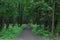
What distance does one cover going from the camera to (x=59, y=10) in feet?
74.7

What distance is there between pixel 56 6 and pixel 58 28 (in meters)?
2.88

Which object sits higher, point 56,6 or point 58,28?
point 56,6

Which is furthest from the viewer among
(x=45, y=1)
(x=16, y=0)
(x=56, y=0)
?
(x=45, y=1)

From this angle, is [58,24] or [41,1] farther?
[41,1]

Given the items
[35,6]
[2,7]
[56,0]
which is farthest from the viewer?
[35,6]

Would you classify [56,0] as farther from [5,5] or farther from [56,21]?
[5,5]

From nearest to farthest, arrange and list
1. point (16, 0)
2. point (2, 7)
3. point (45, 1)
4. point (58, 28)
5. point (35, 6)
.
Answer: point (16, 0), point (2, 7), point (58, 28), point (45, 1), point (35, 6)

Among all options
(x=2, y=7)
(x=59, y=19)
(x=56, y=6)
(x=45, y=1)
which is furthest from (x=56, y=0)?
(x=2, y=7)

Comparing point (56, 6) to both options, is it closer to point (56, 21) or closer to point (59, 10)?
point (59, 10)

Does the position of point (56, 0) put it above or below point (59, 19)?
above

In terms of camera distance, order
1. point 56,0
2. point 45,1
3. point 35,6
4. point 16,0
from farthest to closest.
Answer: point 35,6, point 45,1, point 56,0, point 16,0

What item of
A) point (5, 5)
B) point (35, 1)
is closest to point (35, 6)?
point (35, 1)

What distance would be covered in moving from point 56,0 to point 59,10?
5.00 feet

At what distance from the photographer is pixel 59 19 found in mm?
23906
